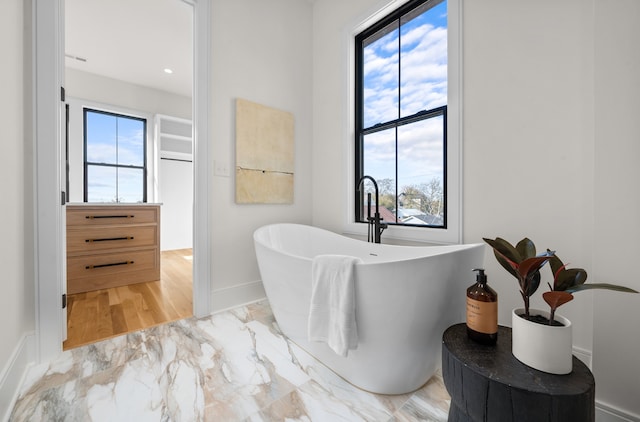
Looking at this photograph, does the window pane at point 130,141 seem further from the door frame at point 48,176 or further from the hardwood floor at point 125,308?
the door frame at point 48,176

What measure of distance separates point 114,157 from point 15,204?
136 inches

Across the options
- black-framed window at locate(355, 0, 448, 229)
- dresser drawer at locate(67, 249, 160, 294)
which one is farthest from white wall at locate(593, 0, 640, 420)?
dresser drawer at locate(67, 249, 160, 294)

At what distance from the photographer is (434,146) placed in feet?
6.22

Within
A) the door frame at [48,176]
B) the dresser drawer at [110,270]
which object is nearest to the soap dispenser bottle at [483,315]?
the door frame at [48,176]

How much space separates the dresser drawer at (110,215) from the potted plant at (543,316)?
3.25 metres

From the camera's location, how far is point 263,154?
2.35 m

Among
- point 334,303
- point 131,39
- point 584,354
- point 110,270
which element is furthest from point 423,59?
point 110,270

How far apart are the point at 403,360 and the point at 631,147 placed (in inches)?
46.4

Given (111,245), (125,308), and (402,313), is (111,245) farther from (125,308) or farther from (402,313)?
(402,313)

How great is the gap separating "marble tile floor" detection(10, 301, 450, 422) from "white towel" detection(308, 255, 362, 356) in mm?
255

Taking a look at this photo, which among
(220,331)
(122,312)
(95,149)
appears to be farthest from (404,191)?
(95,149)

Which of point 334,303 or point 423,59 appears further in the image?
point 423,59

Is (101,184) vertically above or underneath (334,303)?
above

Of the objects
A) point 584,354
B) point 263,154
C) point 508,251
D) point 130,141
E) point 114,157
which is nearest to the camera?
point 508,251
